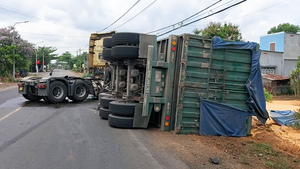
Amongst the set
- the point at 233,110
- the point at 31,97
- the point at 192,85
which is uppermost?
the point at 192,85

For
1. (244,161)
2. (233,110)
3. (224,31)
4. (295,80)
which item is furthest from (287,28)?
(244,161)

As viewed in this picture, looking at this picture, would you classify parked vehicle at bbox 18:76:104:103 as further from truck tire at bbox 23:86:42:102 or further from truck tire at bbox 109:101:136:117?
truck tire at bbox 109:101:136:117

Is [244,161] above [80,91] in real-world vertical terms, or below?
below

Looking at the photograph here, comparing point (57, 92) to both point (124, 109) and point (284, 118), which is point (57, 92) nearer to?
point (124, 109)

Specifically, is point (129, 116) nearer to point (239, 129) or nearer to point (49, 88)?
point (239, 129)

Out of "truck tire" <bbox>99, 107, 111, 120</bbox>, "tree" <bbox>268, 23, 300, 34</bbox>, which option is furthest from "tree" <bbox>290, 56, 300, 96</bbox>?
"tree" <bbox>268, 23, 300, 34</bbox>

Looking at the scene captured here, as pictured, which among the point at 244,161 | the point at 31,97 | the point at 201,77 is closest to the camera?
the point at 244,161

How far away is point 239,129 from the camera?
779 centimetres

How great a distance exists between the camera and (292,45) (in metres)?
35.8

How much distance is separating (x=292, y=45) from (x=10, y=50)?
3467 centimetres

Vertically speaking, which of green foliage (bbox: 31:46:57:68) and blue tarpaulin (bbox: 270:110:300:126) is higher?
green foliage (bbox: 31:46:57:68)

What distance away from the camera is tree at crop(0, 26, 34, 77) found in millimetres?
32688

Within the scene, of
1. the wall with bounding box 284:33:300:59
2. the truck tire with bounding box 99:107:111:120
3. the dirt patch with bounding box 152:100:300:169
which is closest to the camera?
the dirt patch with bounding box 152:100:300:169

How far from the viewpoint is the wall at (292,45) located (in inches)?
1389
